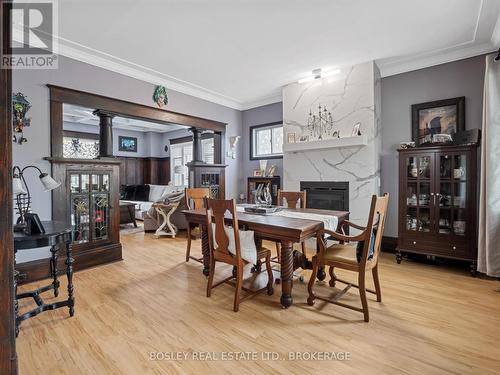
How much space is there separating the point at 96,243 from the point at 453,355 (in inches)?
153

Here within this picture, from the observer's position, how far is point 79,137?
7.34 meters

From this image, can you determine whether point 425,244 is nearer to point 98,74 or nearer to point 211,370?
point 211,370

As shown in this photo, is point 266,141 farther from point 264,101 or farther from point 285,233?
point 285,233

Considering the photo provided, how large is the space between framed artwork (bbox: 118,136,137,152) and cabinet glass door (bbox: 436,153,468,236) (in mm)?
8284

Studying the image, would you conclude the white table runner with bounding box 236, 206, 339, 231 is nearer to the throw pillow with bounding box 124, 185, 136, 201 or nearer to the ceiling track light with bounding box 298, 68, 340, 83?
the ceiling track light with bounding box 298, 68, 340, 83

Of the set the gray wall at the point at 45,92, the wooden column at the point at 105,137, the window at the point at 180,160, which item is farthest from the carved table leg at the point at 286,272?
the window at the point at 180,160

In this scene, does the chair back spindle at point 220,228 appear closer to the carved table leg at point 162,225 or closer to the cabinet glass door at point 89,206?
the cabinet glass door at point 89,206

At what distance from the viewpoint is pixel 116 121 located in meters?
7.23

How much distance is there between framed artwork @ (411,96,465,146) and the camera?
11.2 ft

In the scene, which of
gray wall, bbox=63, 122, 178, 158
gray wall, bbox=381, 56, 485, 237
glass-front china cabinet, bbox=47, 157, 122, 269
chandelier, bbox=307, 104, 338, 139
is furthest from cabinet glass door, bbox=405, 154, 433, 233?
gray wall, bbox=63, 122, 178, 158

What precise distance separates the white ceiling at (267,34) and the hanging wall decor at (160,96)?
0.50 feet

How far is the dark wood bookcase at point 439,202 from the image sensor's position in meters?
3.11

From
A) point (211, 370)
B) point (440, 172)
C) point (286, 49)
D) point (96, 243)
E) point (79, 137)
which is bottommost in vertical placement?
point (211, 370)

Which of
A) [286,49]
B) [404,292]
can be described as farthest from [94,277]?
[286,49]
